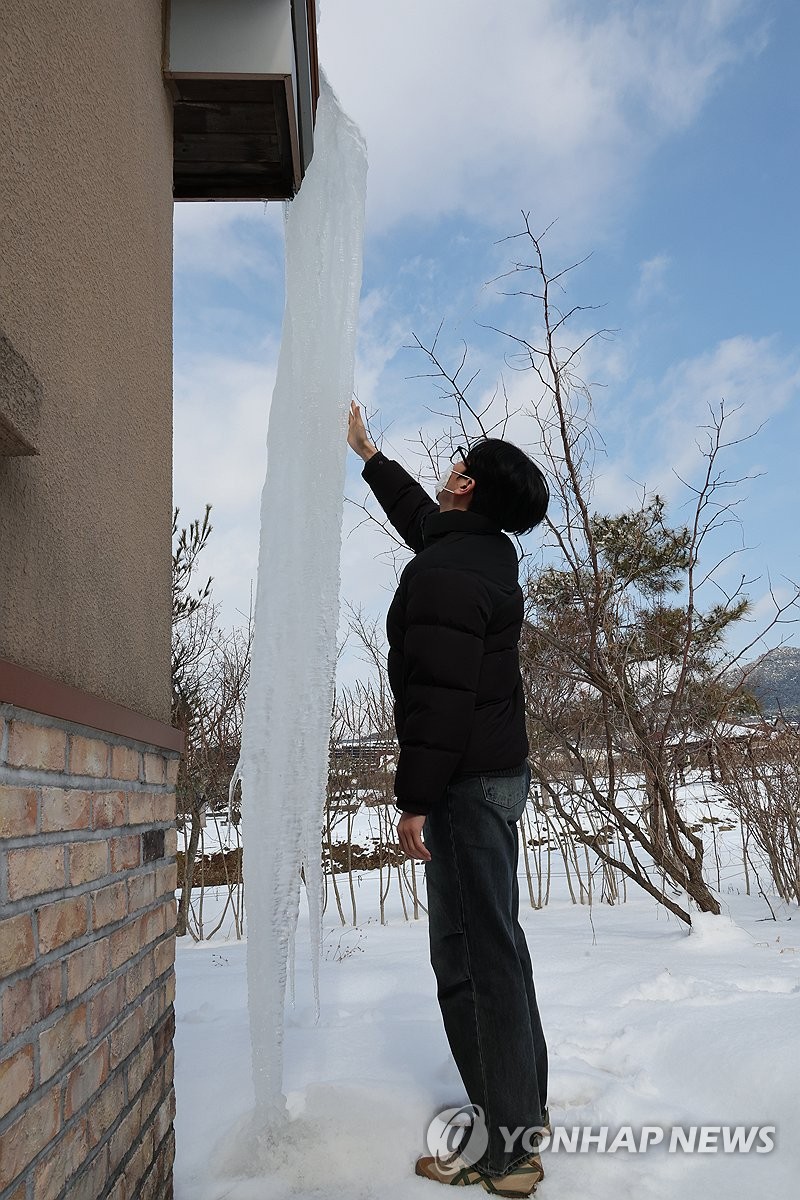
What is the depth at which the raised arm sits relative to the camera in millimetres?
2363

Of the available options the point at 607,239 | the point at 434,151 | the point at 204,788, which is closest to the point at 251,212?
the point at 607,239

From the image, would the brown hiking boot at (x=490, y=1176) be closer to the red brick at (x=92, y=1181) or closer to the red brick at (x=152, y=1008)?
the red brick at (x=152, y=1008)

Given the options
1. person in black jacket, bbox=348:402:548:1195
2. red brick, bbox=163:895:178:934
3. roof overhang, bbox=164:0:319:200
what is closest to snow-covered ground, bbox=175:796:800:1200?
person in black jacket, bbox=348:402:548:1195

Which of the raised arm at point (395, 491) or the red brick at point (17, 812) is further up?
the raised arm at point (395, 491)

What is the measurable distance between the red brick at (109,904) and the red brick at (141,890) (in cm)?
3

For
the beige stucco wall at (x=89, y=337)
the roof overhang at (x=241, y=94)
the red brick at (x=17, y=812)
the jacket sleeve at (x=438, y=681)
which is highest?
the roof overhang at (x=241, y=94)

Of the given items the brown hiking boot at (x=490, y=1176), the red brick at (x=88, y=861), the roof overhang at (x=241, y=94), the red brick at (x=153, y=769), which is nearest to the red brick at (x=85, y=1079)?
the red brick at (x=88, y=861)

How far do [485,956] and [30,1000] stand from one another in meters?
1.00

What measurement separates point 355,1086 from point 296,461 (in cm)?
148

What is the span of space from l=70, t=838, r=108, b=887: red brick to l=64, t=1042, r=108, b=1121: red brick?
0.73 feet

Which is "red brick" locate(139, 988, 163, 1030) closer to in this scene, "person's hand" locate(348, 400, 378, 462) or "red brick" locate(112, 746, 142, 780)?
"red brick" locate(112, 746, 142, 780)

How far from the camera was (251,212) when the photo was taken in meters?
2.52

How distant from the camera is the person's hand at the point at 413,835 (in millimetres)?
1680

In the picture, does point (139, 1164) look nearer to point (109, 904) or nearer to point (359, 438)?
point (109, 904)
